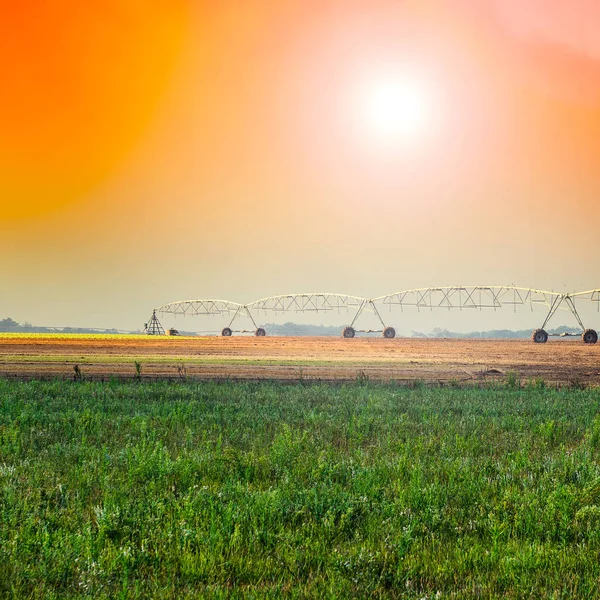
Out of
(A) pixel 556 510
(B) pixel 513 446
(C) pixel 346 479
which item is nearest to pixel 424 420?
(B) pixel 513 446

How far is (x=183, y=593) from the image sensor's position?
7320 mm

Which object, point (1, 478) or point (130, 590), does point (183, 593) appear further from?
point (1, 478)

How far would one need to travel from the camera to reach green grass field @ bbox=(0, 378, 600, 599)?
7695 mm

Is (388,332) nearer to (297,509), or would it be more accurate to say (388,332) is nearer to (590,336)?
(590,336)

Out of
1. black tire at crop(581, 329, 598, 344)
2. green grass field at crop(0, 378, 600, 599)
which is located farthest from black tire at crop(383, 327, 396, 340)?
green grass field at crop(0, 378, 600, 599)

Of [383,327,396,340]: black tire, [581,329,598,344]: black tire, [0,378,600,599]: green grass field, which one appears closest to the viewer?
[0,378,600,599]: green grass field

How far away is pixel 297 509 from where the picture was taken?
1016 cm

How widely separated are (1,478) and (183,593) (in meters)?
5.90

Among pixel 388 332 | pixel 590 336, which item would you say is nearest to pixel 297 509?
pixel 590 336

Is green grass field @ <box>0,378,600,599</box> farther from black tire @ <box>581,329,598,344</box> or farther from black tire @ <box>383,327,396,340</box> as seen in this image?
black tire @ <box>383,327,396,340</box>

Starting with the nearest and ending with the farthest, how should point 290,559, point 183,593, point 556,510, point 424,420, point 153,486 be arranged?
point 183,593, point 290,559, point 556,510, point 153,486, point 424,420

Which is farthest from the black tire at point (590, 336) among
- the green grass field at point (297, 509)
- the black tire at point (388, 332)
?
the green grass field at point (297, 509)

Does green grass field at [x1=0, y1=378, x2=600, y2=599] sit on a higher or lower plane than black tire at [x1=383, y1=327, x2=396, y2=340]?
lower

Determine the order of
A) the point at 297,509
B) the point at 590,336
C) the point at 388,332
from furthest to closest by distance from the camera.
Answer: the point at 388,332 < the point at 590,336 < the point at 297,509
